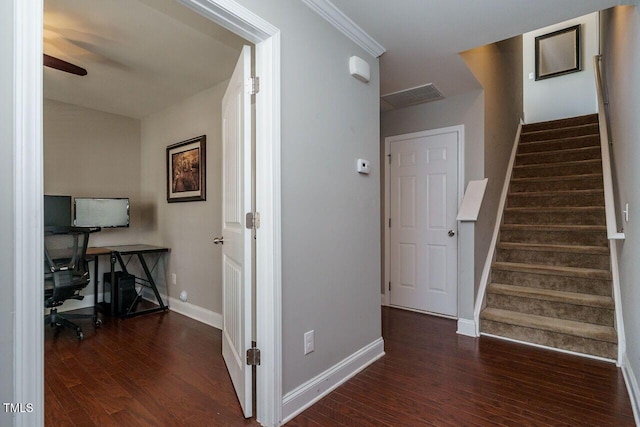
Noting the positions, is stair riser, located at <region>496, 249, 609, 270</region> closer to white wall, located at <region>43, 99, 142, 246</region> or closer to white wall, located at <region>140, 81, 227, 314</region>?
white wall, located at <region>140, 81, 227, 314</region>

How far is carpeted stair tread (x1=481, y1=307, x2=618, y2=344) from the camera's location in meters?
2.53

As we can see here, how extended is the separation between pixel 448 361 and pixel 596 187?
2.90 metres

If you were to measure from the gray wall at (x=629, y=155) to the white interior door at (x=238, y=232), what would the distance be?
2.19m

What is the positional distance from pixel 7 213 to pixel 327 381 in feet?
5.92

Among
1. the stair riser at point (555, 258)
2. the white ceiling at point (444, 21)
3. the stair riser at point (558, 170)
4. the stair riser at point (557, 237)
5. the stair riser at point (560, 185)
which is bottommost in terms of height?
the stair riser at point (555, 258)

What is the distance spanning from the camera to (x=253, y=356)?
1.74 meters

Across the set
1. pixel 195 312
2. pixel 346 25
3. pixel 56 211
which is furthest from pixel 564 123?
pixel 56 211

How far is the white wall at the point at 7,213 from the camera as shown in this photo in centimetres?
89

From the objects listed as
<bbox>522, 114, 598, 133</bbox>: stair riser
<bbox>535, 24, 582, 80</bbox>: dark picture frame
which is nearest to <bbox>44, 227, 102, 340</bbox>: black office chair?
<bbox>522, 114, 598, 133</bbox>: stair riser

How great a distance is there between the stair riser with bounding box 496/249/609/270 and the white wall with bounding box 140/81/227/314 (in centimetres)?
306

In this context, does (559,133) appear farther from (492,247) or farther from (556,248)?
(492,247)

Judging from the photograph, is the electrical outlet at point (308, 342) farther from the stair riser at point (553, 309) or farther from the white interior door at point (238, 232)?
the stair riser at point (553, 309)

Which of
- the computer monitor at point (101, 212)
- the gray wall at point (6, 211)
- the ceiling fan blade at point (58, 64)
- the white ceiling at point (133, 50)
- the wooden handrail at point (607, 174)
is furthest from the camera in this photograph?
the computer monitor at point (101, 212)

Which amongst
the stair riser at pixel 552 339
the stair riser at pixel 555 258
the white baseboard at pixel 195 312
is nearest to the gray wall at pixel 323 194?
the stair riser at pixel 552 339
